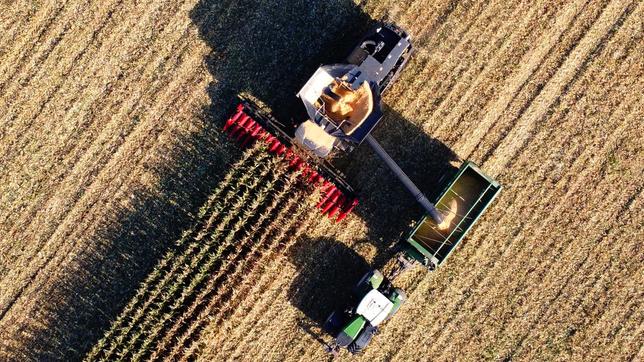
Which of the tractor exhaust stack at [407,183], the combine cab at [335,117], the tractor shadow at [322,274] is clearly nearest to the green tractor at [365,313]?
the tractor shadow at [322,274]

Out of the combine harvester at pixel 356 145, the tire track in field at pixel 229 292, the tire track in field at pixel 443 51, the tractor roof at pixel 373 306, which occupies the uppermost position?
the tire track in field at pixel 443 51


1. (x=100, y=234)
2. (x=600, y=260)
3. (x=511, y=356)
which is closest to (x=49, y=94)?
(x=100, y=234)

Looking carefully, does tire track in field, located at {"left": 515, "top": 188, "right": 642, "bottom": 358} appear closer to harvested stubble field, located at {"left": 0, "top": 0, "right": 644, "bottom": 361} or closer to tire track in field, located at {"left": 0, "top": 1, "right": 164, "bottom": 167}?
harvested stubble field, located at {"left": 0, "top": 0, "right": 644, "bottom": 361}

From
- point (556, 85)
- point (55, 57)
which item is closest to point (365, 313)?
point (556, 85)

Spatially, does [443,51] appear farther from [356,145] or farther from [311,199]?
[311,199]

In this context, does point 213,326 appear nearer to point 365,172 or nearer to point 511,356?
point 365,172

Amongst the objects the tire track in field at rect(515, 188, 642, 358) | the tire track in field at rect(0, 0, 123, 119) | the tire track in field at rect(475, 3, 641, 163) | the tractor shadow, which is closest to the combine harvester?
the tractor shadow

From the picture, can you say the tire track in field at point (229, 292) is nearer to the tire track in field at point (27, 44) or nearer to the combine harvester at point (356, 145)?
the combine harvester at point (356, 145)
